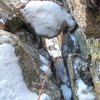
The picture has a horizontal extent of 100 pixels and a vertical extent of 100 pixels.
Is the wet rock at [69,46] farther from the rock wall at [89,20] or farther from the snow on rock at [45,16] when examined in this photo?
the rock wall at [89,20]

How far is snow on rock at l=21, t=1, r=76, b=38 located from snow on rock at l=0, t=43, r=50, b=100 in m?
0.76

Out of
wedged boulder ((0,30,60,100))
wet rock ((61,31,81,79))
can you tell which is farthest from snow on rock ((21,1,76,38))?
wedged boulder ((0,30,60,100))

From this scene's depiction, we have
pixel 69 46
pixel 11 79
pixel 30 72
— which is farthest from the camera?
pixel 69 46

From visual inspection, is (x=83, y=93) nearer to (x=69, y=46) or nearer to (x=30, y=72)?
(x=30, y=72)

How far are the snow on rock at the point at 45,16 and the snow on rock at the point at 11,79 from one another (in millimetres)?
764

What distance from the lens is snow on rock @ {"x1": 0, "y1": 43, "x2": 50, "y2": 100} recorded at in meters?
3.26

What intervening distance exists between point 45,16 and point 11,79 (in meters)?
1.15

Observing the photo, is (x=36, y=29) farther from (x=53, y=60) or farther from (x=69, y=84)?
(x=69, y=84)

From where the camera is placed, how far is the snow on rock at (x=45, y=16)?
13.8ft

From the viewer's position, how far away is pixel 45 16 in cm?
418

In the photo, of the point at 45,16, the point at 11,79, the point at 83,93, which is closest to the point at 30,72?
the point at 11,79

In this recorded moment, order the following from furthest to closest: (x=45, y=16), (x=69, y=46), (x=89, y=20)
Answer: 1. (x=69, y=46)
2. (x=45, y=16)
3. (x=89, y=20)

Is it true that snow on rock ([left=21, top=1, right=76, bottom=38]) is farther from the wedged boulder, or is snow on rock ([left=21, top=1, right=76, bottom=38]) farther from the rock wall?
the rock wall

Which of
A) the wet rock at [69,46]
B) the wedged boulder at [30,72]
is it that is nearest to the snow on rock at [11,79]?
the wedged boulder at [30,72]
